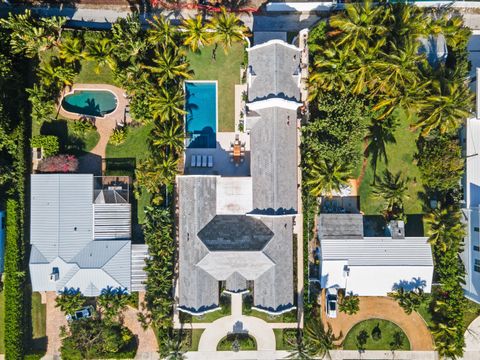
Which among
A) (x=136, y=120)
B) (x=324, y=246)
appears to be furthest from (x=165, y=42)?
(x=324, y=246)

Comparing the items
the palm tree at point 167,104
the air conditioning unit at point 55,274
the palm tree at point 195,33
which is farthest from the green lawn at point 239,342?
the palm tree at point 195,33

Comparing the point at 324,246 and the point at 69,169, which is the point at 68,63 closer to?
the point at 69,169

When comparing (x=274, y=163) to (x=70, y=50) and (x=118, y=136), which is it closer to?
Answer: (x=118, y=136)

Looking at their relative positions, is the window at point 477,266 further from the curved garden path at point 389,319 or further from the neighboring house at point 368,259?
the curved garden path at point 389,319

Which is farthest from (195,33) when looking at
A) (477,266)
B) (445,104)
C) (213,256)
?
(477,266)

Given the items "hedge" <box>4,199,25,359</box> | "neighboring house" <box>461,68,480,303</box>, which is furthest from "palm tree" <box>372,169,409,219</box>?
"hedge" <box>4,199,25,359</box>
